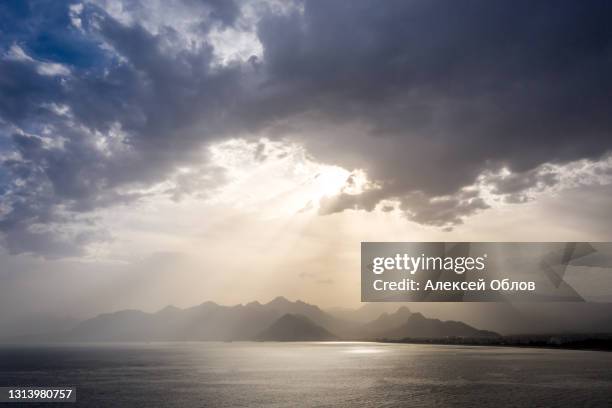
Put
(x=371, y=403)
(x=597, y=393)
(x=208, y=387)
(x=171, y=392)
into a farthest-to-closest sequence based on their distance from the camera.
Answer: (x=208, y=387), (x=171, y=392), (x=597, y=393), (x=371, y=403)

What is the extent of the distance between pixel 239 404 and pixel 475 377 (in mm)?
67848

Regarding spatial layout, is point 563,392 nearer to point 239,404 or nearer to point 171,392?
point 239,404

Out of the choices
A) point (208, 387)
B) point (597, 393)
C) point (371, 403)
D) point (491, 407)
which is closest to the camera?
point (491, 407)

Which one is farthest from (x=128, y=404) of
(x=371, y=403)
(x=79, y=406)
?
(x=371, y=403)

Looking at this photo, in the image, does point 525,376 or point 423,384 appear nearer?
point 423,384

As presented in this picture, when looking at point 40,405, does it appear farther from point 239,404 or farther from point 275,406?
point 275,406

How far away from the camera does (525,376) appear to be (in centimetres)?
11475

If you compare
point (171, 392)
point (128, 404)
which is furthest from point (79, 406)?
point (171, 392)

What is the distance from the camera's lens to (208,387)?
93875 mm

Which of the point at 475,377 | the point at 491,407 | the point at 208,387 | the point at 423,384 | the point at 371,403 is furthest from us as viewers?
the point at 475,377

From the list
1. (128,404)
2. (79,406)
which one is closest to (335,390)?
(128,404)

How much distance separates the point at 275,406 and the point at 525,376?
74206 millimetres

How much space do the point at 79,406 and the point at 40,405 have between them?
755 centimetres

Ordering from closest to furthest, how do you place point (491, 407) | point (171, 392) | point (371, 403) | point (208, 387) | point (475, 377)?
1. point (491, 407)
2. point (371, 403)
3. point (171, 392)
4. point (208, 387)
5. point (475, 377)
